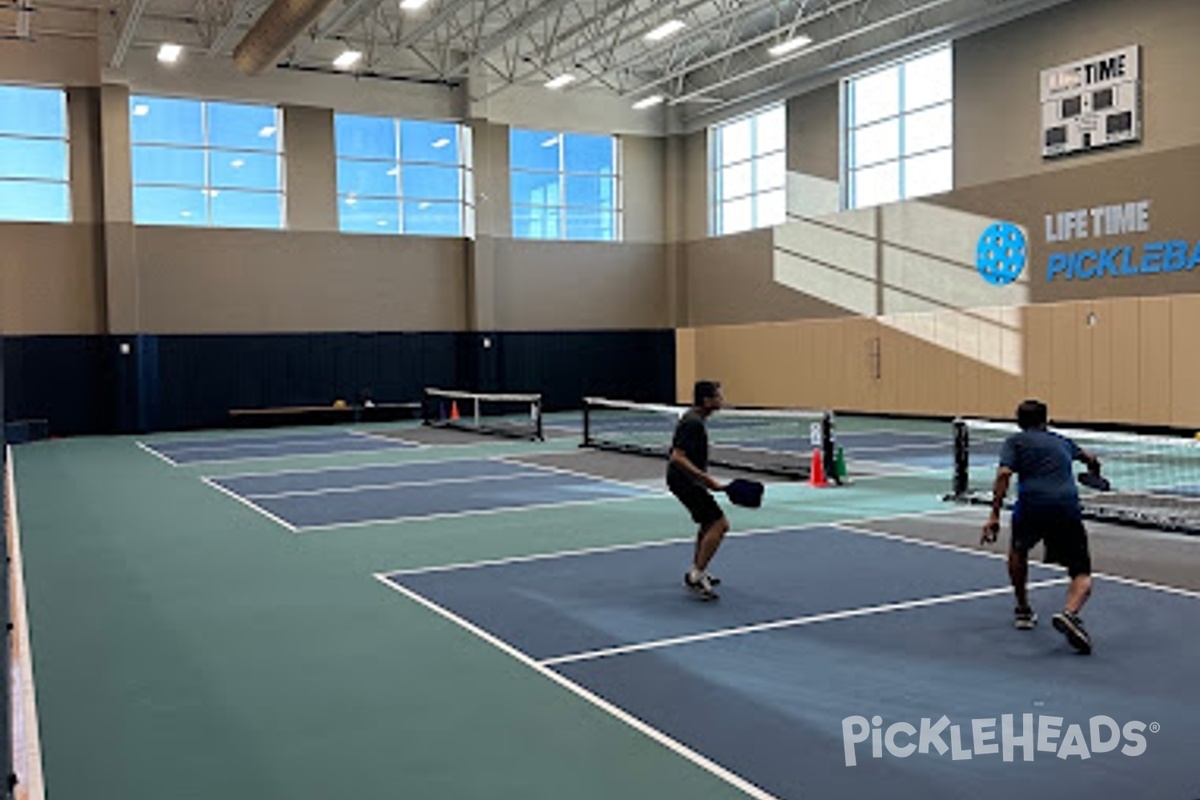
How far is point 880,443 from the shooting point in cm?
2211

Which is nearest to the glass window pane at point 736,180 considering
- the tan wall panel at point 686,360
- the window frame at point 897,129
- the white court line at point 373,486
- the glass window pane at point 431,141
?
the tan wall panel at point 686,360

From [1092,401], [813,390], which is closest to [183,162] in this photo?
[813,390]

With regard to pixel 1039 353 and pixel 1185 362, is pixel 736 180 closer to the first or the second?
pixel 1039 353

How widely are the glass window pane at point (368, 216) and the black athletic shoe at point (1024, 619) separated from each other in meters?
27.4

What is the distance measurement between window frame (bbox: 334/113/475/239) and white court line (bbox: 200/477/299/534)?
16.2 m

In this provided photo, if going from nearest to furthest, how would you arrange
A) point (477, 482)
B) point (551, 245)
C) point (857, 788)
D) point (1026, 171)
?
point (857, 788)
point (477, 482)
point (1026, 171)
point (551, 245)

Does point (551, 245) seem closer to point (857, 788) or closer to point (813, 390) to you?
point (813, 390)

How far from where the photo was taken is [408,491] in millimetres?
15484

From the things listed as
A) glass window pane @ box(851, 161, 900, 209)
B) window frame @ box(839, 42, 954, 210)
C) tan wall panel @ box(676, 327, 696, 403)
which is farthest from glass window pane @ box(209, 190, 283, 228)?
glass window pane @ box(851, 161, 900, 209)

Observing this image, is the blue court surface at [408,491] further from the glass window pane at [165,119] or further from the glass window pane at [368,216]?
the glass window pane at [165,119]

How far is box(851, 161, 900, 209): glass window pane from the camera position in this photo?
29203mm

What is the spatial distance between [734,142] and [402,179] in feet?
33.3

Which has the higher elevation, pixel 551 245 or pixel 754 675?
pixel 551 245

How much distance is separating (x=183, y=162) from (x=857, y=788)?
46.2 m
